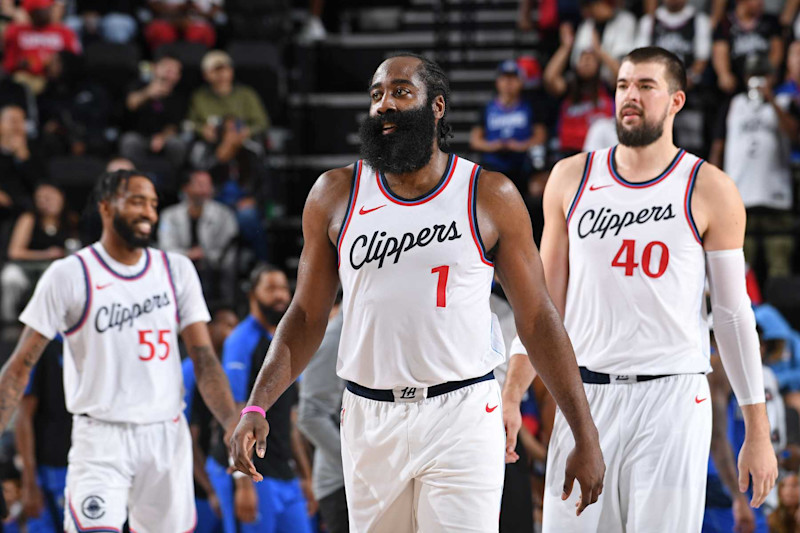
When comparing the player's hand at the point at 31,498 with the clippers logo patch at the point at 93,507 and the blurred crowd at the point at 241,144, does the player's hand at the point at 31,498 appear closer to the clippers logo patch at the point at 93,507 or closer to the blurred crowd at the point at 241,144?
the blurred crowd at the point at 241,144

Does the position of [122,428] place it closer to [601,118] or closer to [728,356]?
[728,356]

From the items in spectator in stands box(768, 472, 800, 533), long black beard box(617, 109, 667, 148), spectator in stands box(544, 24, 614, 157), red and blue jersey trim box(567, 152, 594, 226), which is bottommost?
spectator in stands box(768, 472, 800, 533)

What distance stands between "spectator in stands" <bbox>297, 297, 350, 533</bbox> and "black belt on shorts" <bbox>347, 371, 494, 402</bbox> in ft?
7.24

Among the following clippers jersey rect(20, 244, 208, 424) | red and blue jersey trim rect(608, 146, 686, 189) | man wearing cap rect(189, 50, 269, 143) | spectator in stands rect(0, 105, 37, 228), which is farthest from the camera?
man wearing cap rect(189, 50, 269, 143)

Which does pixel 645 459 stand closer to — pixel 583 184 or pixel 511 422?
pixel 511 422

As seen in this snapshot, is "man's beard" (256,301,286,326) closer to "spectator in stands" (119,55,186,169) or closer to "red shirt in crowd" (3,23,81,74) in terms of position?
"spectator in stands" (119,55,186,169)

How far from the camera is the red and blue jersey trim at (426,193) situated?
3.97 meters

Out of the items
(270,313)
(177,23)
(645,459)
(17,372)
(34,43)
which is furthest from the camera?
(177,23)

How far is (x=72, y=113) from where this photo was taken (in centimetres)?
1283

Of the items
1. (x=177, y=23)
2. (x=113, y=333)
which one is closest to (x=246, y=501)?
(x=113, y=333)

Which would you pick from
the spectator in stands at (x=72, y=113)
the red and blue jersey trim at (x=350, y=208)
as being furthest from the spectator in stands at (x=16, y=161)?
the red and blue jersey trim at (x=350, y=208)

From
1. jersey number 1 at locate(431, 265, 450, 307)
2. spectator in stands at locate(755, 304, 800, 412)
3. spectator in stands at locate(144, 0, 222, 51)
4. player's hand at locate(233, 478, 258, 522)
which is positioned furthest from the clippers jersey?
spectator in stands at locate(144, 0, 222, 51)

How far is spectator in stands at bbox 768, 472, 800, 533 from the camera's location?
7.68 metres

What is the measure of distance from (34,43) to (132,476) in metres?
9.25
